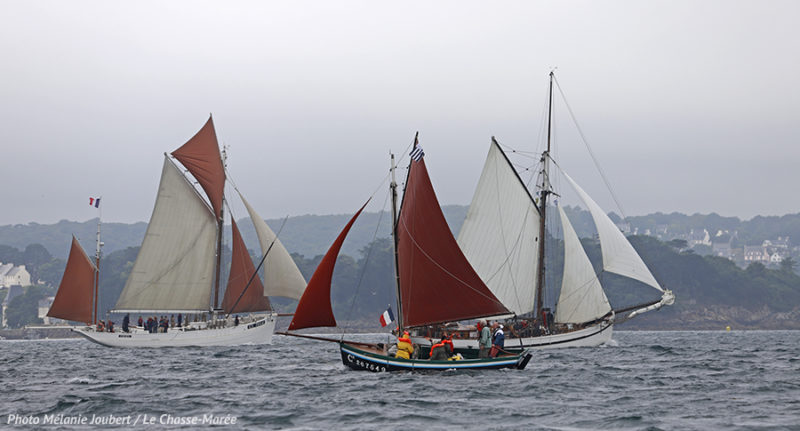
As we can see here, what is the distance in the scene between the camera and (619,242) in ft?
203

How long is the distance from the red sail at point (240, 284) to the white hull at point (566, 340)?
2310 cm

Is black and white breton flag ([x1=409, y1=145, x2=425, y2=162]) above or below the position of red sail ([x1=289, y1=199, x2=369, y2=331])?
above

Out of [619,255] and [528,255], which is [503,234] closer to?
[528,255]

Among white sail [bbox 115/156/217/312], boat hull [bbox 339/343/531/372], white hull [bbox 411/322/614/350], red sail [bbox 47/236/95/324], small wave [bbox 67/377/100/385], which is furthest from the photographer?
red sail [bbox 47/236/95/324]

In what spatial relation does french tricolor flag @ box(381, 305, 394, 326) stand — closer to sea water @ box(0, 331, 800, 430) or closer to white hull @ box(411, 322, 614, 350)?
sea water @ box(0, 331, 800, 430)

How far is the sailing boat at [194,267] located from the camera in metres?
72.1

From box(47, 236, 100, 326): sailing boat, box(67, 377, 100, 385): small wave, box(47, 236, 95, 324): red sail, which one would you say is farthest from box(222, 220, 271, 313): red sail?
box(67, 377, 100, 385): small wave

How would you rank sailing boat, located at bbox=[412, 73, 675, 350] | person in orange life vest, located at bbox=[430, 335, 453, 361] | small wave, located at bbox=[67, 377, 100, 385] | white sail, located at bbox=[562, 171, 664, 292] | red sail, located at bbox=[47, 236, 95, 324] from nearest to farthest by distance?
small wave, located at bbox=[67, 377, 100, 385]
person in orange life vest, located at bbox=[430, 335, 453, 361]
white sail, located at bbox=[562, 171, 664, 292]
sailing boat, located at bbox=[412, 73, 675, 350]
red sail, located at bbox=[47, 236, 95, 324]

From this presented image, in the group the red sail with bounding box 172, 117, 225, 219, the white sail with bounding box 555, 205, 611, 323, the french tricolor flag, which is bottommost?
the french tricolor flag

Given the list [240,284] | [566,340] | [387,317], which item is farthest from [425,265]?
[240,284]

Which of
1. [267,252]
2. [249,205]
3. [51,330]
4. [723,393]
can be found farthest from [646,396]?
[51,330]

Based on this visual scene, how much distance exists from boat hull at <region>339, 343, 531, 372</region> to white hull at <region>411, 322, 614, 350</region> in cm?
1676

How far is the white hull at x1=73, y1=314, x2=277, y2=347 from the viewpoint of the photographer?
7319cm

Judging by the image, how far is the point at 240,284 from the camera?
74.2 meters
